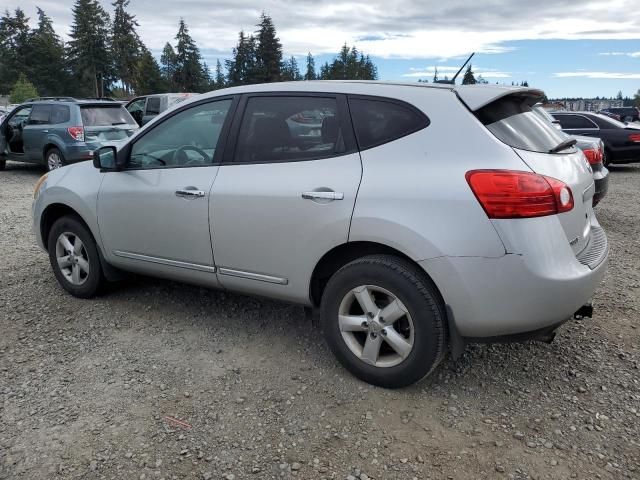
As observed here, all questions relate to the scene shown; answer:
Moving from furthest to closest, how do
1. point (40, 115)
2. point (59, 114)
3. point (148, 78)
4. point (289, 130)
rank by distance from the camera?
1. point (148, 78)
2. point (40, 115)
3. point (59, 114)
4. point (289, 130)

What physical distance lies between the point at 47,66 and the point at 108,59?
10.2m

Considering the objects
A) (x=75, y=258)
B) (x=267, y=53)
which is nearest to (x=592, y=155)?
(x=75, y=258)

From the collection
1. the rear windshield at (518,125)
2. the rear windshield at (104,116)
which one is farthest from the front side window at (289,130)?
the rear windshield at (104,116)

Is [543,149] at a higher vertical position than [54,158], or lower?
higher

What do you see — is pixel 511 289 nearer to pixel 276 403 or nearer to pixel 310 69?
pixel 276 403

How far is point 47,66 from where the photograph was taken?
85000 mm

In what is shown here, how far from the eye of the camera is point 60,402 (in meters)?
2.94

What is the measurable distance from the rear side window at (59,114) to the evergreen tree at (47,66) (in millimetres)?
85393

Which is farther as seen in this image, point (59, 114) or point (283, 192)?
point (59, 114)

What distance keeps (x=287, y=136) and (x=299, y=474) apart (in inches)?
76.4

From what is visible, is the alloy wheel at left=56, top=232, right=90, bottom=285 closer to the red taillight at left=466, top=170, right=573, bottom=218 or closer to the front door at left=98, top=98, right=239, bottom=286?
the front door at left=98, top=98, right=239, bottom=286

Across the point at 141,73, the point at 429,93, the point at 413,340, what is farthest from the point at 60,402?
the point at 141,73

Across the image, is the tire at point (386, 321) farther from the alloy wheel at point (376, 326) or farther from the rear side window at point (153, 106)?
the rear side window at point (153, 106)

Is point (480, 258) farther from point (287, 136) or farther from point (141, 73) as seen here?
point (141, 73)
